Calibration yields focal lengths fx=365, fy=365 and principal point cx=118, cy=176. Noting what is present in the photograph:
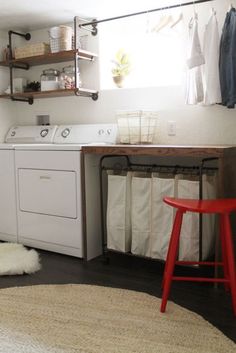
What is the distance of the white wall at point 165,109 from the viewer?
9.12 feet

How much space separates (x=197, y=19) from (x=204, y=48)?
35 cm

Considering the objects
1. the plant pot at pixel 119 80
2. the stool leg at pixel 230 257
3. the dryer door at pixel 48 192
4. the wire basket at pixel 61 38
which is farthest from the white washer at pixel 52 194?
the stool leg at pixel 230 257

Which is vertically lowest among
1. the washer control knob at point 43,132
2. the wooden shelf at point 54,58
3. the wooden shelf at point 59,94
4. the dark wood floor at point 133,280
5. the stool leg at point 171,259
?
the dark wood floor at point 133,280

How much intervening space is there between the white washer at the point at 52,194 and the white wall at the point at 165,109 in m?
0.26

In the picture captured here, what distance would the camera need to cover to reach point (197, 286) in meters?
2.35

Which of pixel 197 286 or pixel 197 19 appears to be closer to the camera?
pixel 197 286

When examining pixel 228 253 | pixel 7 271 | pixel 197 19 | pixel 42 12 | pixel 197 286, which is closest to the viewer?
pixel 228 253

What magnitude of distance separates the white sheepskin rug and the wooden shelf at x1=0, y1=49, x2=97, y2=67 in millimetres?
1704

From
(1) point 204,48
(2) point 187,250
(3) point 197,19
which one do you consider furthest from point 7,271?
(3) point 197,19

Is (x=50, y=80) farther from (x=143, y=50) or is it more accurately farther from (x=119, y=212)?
(x=119, y=212)

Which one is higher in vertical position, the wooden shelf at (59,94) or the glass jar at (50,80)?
the glass jar at (50,80)

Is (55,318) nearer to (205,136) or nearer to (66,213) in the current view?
(66,213)

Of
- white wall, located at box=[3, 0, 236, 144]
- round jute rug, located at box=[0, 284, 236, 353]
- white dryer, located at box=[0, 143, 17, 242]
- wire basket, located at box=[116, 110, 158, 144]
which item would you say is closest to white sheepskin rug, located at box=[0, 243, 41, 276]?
white dryer, located at box=[0, 143, 17, 242]

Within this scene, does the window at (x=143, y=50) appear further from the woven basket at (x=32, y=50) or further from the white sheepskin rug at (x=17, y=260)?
the white sheepskin rug at (x=17, y=260)
